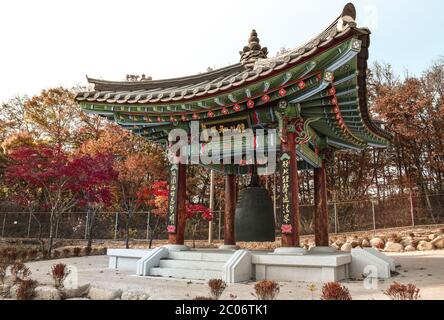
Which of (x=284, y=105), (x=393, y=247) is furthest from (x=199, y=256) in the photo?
(x=393, y=247)

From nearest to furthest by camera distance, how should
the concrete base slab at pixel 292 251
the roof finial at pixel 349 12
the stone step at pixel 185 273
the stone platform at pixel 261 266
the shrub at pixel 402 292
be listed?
the shrub at pixel 402 292, the roof finial at pixel 349 12, the stone platform at pixel 261 266, the concrete base slab at pixel 292 251, the stone step at pixel 185 273

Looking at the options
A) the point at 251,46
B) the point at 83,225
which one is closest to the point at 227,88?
the point at 251,46

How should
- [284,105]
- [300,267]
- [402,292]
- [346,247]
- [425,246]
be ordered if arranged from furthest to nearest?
[346,247] < [425,246] < [284,105] < [300,267] < [402,292]

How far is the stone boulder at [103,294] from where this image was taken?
5.69m

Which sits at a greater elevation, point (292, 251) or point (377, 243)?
point (292, 251)

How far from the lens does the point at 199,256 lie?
8445mm

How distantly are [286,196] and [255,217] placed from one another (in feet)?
4.19

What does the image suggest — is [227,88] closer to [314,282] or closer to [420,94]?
[314,282]

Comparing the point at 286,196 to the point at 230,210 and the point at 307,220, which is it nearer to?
the point at 230,210

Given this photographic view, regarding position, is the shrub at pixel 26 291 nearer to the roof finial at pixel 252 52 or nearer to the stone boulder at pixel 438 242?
the roof finial at pixel 252 52

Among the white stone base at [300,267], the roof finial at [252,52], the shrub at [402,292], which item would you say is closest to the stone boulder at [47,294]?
the white stone base at [300,267]

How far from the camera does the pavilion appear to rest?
22.8 feet

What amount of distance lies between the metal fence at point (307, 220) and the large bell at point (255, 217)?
13275mm

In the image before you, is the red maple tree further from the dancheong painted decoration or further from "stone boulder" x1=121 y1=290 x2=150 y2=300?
"stone boulder" x1=121 y1=290 x2=150 y2=300
